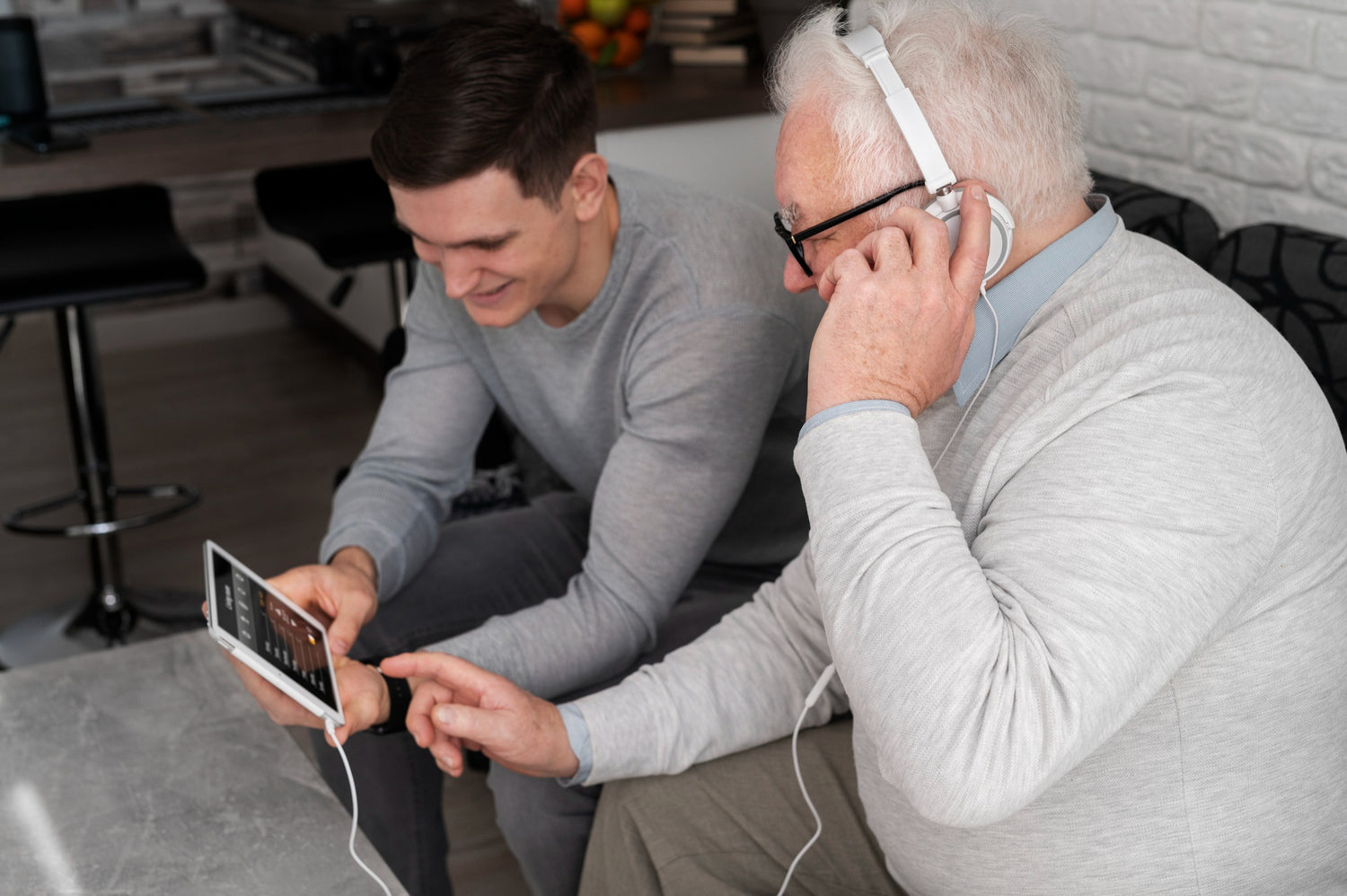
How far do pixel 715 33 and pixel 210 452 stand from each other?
1637mm

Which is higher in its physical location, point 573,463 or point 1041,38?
point 1041,38

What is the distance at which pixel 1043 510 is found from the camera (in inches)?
34.5

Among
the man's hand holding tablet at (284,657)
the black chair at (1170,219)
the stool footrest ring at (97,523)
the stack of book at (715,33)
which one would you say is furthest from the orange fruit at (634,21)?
the man's hand holding tablet at (284,657)

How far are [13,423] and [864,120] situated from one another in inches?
127

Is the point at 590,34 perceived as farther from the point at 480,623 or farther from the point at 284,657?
the point at 284,657

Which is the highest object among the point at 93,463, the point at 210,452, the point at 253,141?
the point at 253,141

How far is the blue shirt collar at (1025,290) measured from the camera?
1009mm

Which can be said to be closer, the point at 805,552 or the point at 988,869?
the point at 988,869

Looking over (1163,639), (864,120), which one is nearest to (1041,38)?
(864,120)

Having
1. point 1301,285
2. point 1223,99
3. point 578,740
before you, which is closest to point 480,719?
point 578,740

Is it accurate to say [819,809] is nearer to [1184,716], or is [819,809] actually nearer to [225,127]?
[1184,716]

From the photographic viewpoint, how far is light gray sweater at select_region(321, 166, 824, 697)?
1426 mm

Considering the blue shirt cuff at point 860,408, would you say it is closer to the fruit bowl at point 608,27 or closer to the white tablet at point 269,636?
the white tablet at point 269,636

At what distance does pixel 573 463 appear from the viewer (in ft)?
5.74
